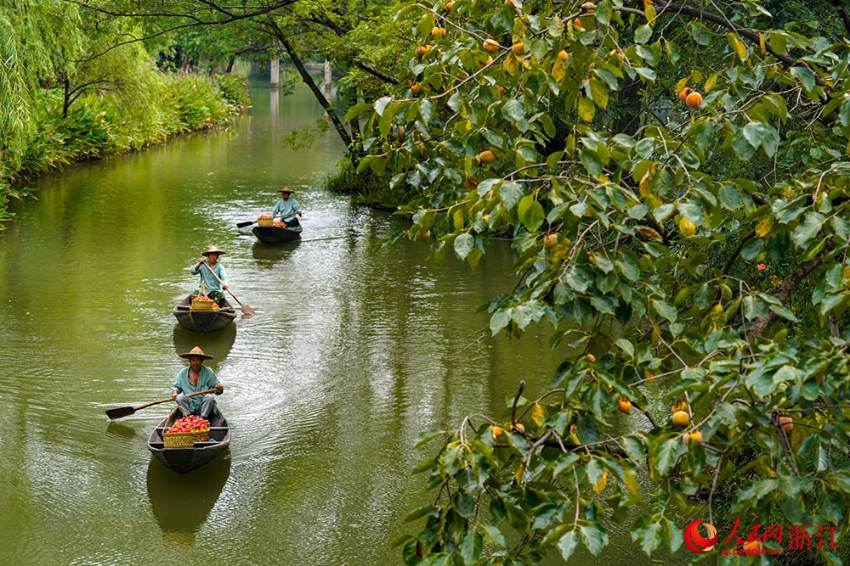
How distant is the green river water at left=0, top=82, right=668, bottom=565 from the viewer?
31.2 ft

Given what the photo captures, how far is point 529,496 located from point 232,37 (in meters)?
19.7

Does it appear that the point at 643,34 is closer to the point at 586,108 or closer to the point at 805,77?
the point at 586,108

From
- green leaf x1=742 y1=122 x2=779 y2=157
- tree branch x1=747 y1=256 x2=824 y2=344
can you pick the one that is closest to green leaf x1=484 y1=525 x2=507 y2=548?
tree branch x1=747 y1=256 x2=824 y2=344

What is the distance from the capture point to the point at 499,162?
18.6 feet

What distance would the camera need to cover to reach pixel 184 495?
10219mm

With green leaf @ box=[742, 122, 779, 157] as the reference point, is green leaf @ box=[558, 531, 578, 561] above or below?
below

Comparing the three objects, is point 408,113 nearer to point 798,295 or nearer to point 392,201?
point 798,295

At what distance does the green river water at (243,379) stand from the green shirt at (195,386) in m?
0.57

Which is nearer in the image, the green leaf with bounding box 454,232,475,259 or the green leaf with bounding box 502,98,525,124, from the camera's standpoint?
the green leaf with bounding box 454,232,475,259

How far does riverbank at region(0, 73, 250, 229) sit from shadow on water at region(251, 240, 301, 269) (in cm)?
510

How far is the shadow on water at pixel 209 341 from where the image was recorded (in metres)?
14.5

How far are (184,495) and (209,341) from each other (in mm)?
4902

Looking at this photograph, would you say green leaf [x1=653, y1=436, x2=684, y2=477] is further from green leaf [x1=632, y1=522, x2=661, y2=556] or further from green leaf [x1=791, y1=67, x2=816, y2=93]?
green leaf [x1=791, y1=67, x2=816, y2=93]

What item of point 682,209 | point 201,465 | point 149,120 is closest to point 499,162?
point 682,209
